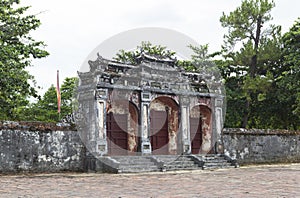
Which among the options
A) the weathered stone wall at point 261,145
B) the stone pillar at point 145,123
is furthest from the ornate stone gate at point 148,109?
the weathered stone wall at point 261,145

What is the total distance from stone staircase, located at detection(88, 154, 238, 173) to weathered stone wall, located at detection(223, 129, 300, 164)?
1.56 meters

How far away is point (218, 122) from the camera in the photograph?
18734mm

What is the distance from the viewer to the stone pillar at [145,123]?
16000mm

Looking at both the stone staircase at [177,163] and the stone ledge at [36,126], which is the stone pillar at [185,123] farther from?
the stone ledge at [36,126]

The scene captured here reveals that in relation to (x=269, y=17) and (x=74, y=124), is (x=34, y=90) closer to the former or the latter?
(x=74, y=124)

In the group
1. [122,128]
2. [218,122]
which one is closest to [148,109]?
[122,128]

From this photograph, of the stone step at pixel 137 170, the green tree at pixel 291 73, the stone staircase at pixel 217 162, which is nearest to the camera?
the stone step at pixel 137 170

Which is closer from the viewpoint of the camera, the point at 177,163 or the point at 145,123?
the point at 177,163

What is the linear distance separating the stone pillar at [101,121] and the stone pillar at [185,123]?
151 inches

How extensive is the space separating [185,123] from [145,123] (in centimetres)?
216

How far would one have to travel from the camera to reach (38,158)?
13828 millimetres

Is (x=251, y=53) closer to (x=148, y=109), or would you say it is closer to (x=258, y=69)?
(x=258, y=69)

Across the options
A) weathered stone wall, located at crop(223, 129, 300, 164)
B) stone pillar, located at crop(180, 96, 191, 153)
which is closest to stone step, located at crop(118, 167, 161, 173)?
stone pillar, located at crop(180, 96, 191, 153)

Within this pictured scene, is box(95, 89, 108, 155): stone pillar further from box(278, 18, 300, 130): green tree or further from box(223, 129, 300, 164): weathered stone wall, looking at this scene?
box(278, 18, 300, 130): green tree
